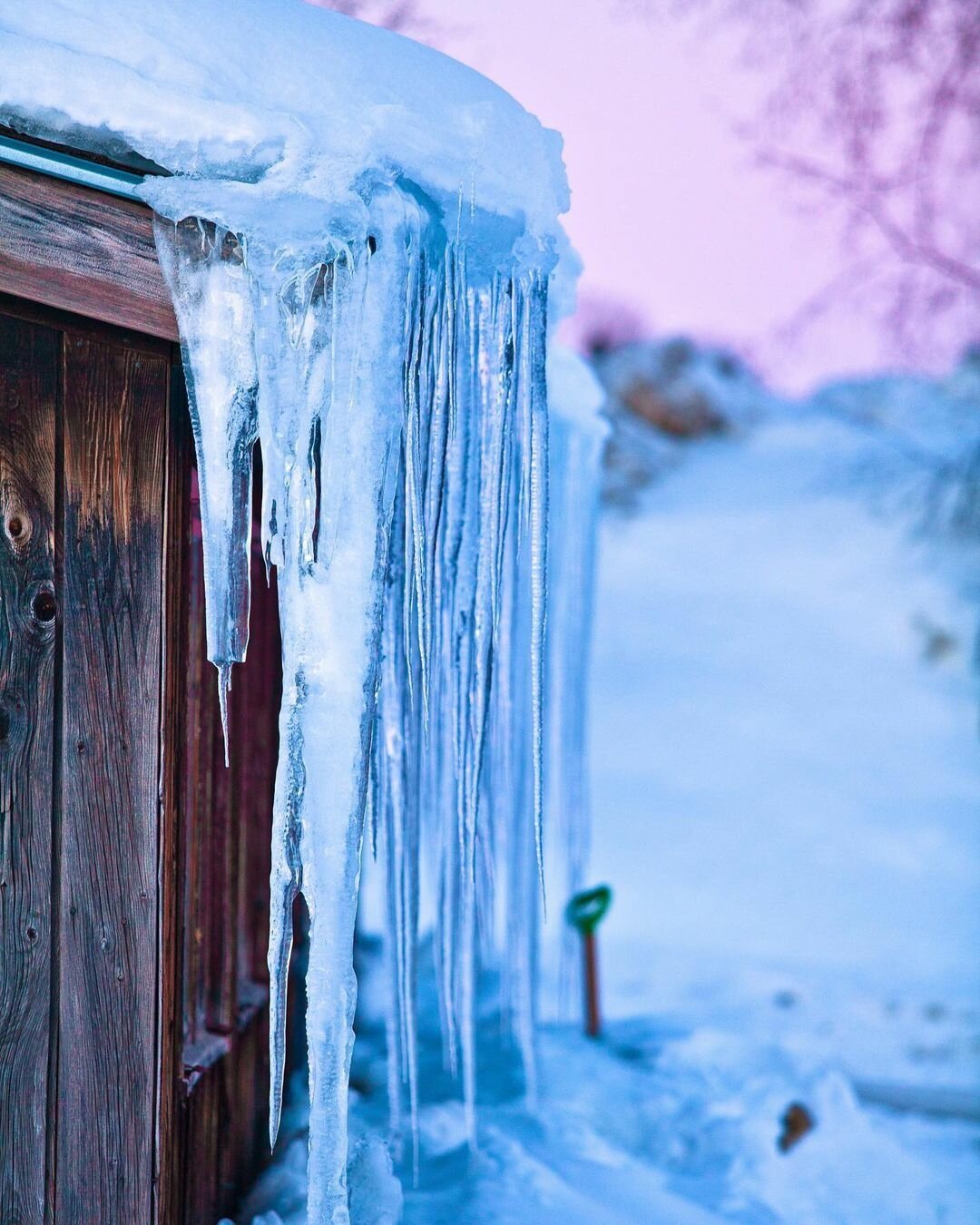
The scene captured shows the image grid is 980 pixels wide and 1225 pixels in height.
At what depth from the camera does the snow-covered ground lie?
9.95 feet

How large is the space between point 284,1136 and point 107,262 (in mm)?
2324

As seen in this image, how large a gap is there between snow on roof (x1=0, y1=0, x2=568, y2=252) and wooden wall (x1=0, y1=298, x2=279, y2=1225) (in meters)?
0.39

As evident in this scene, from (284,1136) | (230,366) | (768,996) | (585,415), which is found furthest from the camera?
(768,996)

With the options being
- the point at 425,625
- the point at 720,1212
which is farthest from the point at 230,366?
the point at 720,1212

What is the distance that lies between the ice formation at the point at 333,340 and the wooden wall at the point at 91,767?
0.56ft

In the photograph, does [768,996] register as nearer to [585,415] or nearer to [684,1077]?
[684,1077]

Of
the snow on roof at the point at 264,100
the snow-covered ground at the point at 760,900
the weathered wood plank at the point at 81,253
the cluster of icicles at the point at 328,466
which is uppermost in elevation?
the snow on roof at the point at 264,100

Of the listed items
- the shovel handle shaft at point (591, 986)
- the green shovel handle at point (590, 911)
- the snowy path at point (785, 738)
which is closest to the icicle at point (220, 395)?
the green shovel handle at point (590, 911)

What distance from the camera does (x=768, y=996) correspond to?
568cm

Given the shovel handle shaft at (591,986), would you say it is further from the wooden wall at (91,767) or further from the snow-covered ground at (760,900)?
the wooden wall at (91,767)

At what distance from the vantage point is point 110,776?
1847 mm

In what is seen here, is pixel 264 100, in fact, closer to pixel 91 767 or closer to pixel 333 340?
pixel 333 340

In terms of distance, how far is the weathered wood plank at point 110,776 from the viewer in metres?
1.80

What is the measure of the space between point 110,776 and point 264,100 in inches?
51.0
